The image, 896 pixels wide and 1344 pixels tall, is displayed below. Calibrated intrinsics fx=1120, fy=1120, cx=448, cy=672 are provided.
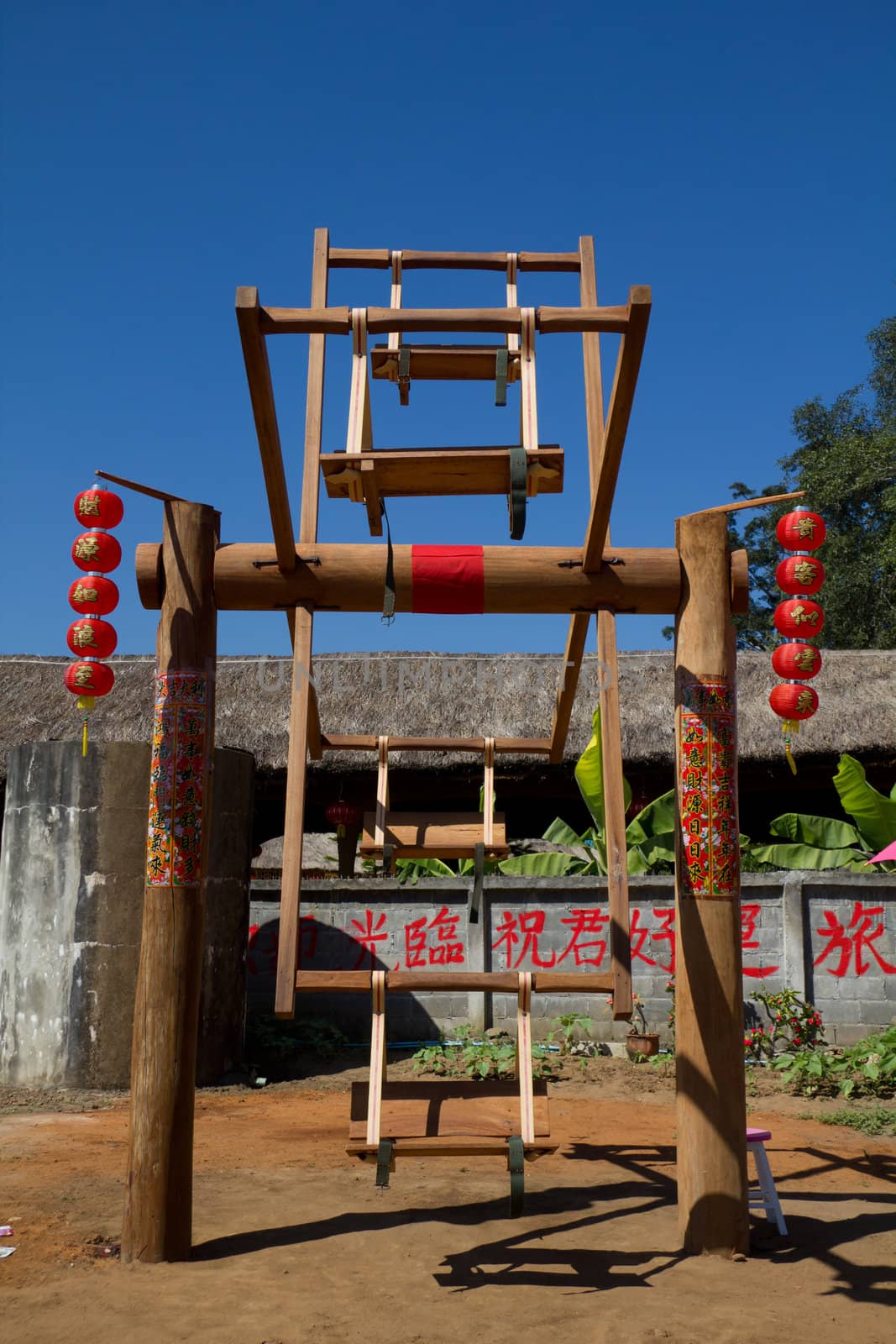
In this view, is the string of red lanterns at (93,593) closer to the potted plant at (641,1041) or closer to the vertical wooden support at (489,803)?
the vertical wooden support at (489,803)

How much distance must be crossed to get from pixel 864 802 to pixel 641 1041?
3439 mm

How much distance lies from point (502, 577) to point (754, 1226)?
3.06 m

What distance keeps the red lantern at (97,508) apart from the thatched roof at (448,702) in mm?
8565

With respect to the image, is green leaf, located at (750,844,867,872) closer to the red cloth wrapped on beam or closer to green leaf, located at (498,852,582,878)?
green leaf, located at (498,852,582,878)

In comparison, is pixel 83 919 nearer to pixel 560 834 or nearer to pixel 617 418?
pixel 560 834

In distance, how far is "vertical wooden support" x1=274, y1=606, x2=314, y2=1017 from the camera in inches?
172

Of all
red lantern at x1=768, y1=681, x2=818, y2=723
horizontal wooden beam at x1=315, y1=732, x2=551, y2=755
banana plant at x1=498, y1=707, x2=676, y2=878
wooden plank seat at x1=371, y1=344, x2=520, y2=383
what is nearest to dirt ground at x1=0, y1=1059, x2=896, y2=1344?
horizontal wooden beam at x1=315, y1=732, x2=551, y2=755

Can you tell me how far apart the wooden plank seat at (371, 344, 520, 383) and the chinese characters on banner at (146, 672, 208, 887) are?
1.78 m

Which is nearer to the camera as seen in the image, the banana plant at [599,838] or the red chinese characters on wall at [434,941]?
the red chinese characters on wall at [434,941]

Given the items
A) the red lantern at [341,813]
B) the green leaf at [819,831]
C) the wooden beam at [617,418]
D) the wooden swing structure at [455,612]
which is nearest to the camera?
the wooden beam at [617,418]

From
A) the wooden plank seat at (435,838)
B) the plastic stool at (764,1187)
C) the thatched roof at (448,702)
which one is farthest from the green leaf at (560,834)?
the plastic stool at (764,1187)

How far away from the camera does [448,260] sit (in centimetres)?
551

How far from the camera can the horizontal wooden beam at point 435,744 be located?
600cm

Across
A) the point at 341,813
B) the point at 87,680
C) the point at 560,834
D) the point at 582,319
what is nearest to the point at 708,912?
the point at 582,319
